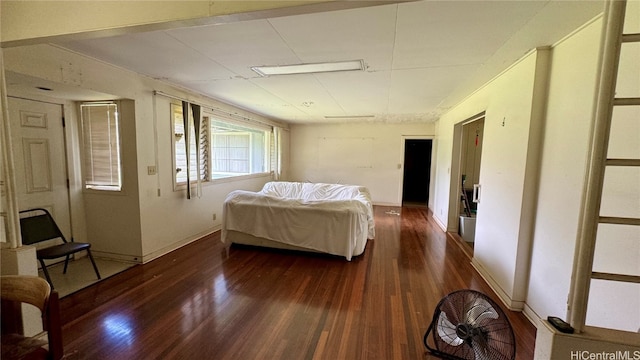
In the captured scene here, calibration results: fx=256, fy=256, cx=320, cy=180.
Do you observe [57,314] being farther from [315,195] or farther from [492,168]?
[315,195]

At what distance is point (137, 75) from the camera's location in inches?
118

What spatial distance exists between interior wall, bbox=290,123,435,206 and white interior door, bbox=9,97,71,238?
509 centimetres

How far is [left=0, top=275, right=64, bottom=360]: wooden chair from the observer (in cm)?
125

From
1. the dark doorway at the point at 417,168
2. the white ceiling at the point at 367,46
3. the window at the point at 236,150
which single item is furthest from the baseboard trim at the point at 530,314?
the dark doorway at the point at 417,168

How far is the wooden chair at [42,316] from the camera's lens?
1.25 metres

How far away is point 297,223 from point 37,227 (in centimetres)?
277

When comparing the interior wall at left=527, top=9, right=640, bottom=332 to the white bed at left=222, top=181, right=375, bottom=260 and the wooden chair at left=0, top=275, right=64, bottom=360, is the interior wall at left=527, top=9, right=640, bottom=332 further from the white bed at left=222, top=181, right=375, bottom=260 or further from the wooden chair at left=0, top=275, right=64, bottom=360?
the wooden chair at left=0, top=275, right=64, bottom=360

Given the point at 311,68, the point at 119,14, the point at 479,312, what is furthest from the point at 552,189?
the point at 119,14

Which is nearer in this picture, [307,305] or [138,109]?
[307,305]

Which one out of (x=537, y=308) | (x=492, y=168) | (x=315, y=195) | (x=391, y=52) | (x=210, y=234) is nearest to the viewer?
(x=537, y=308)

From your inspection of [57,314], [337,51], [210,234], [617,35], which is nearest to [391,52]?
[337,51]

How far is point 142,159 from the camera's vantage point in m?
3.11

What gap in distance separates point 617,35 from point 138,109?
381cm

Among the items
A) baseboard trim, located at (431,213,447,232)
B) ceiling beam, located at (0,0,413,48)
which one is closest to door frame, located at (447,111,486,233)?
baseboard trim, located at (431,213,447,232)
